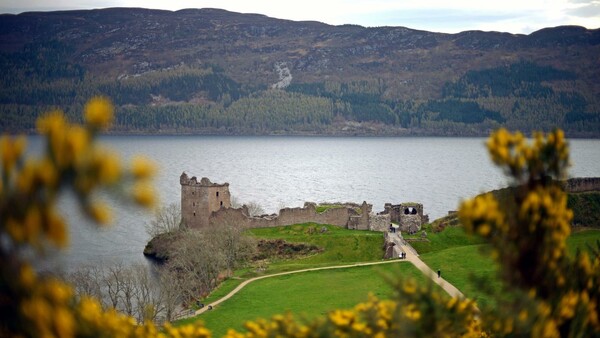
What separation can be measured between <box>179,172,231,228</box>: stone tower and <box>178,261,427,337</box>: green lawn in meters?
19.8

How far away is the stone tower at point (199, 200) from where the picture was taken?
73.1 meters

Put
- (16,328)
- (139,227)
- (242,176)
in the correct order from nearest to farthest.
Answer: (16,328)
(139,227)
(242,176)

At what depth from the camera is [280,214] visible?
235 feet

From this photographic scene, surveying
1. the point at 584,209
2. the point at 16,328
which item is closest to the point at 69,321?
the point at 16,328

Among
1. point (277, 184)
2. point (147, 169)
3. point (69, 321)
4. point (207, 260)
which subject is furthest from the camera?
point (277, 184)

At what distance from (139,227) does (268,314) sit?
56.7m

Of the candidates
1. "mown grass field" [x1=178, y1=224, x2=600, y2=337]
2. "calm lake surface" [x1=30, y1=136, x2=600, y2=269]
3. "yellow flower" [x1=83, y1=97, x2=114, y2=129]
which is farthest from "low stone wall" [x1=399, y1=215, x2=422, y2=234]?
"yellow flower" [x1=83, y1=97, x2=114, y2=129]

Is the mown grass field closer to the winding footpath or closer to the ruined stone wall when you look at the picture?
the winding footpath

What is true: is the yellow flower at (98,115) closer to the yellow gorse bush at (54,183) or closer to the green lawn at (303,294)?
Result: the yellow gorse bush at (54,183)

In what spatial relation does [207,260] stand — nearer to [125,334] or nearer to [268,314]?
[268,314]

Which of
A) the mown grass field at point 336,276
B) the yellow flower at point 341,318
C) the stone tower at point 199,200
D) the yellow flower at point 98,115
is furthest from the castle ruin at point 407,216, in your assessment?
the yellow flower at point 98,115

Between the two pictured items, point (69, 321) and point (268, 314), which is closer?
point (69, 321)

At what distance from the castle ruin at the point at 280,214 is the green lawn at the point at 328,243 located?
0.93m

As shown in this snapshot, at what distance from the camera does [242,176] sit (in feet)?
547
